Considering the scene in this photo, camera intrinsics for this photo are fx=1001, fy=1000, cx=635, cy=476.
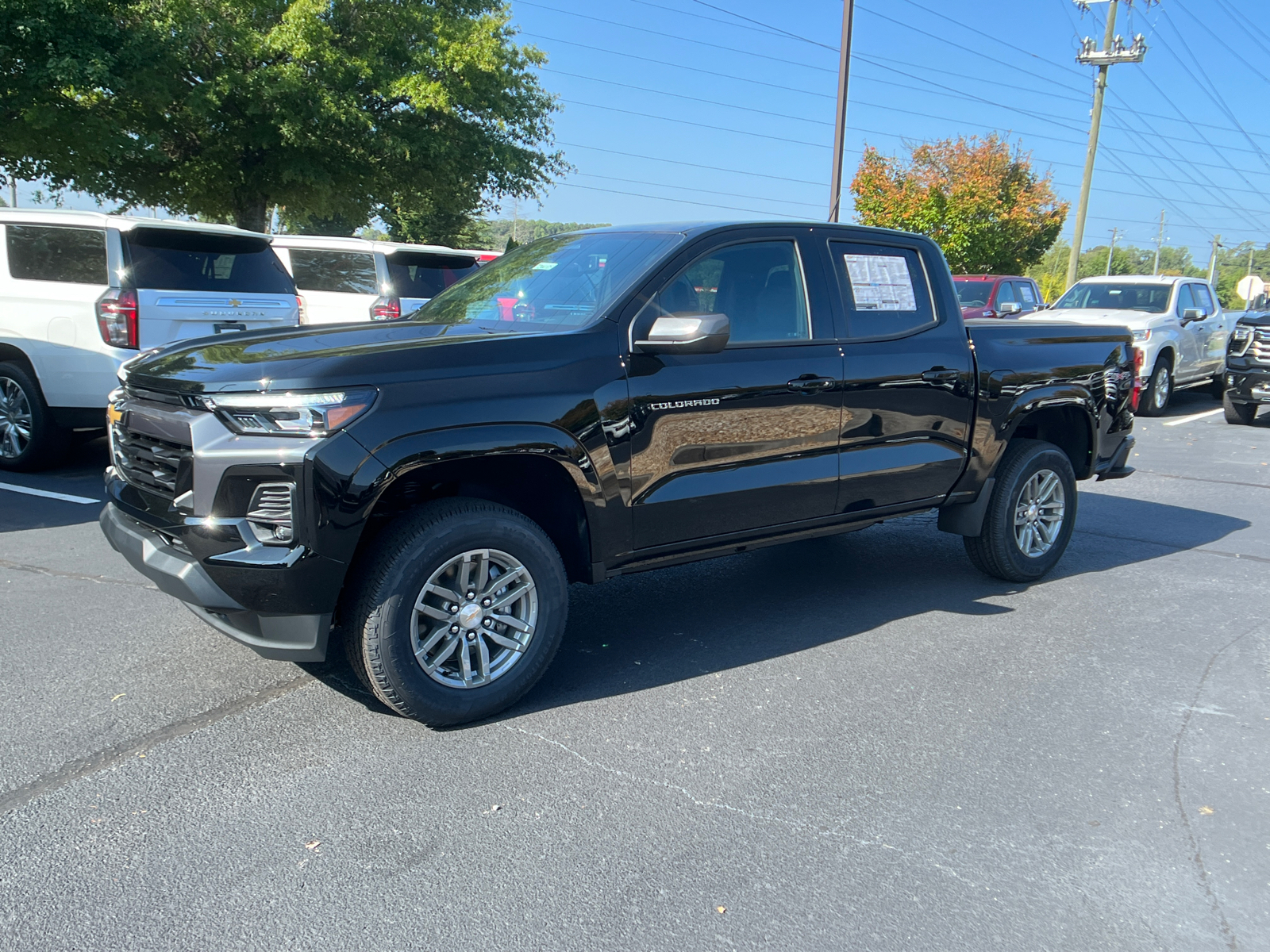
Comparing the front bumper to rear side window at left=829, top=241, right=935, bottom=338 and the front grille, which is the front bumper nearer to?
the front grille

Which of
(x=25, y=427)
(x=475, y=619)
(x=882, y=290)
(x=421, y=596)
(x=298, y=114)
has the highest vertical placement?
(x=298, y=114)

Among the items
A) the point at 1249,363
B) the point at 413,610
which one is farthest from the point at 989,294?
the point at 413,610

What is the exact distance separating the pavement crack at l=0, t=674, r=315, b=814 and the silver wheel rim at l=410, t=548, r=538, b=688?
0.77 metres

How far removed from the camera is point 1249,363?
515 inches

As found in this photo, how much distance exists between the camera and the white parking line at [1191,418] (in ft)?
45.1

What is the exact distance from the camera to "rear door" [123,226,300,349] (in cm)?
734

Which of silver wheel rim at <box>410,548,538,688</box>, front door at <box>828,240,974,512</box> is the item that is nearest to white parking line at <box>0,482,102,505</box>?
silver wheel rim at <box>410,548,538,688</box>

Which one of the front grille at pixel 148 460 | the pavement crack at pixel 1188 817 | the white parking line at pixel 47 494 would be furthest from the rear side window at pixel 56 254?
the pavement crack at pixel 1188 817

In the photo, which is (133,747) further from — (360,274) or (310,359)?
(360,274)

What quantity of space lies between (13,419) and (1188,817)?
26.6 ft

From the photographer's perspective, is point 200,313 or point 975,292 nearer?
point 200,313

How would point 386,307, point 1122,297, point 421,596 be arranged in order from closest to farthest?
point 421,596
point 386,307
point 1122,297

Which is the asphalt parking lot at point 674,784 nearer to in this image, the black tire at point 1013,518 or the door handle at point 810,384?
the black tire at point 1013,518

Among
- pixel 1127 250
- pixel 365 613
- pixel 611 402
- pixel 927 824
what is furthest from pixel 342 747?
pixel 1127 250
